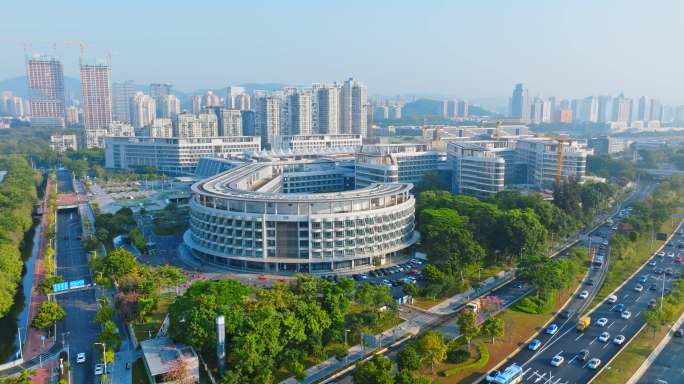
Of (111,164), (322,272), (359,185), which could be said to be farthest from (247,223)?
(111,164)

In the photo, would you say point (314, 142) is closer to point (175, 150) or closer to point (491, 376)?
point (175, 150)

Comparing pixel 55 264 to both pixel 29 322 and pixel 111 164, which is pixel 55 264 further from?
pixel 111 164

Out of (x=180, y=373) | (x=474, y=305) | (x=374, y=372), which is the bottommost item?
(x=474, y=305)

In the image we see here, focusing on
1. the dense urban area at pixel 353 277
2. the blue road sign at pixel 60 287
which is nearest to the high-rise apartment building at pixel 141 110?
the dense urban area at pixel 353 277

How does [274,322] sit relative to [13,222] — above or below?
below

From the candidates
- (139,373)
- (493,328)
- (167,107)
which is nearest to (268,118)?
(167,107)

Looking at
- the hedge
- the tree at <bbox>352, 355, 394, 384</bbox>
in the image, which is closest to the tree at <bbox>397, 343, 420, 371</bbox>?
the tree at <bbox>352, 355, 394, 384</bbox>

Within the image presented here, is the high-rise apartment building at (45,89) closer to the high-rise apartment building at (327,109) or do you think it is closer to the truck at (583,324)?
the high-rise apartment building at (327,109)
